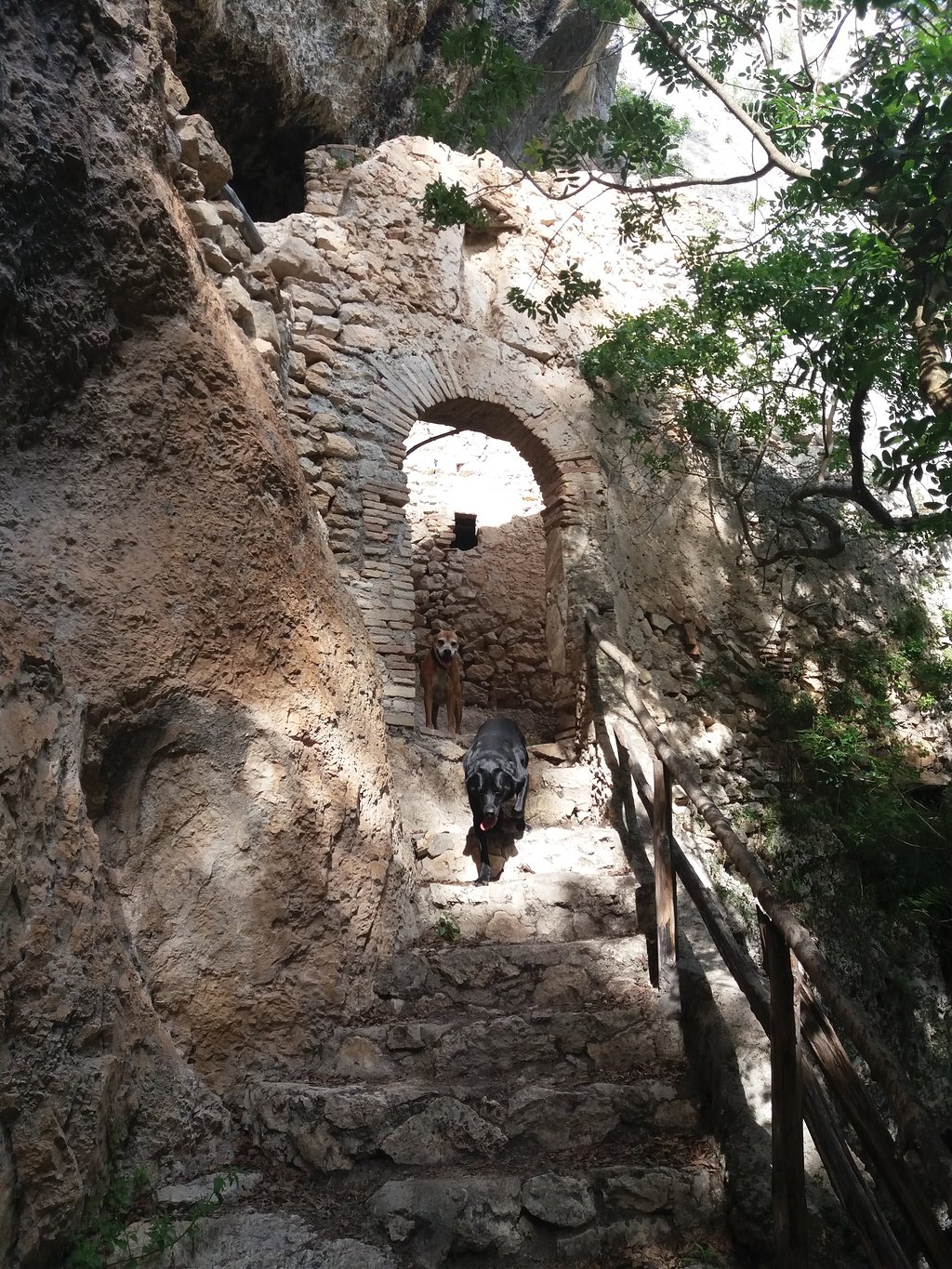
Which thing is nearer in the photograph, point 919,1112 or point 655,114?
point 919,1112

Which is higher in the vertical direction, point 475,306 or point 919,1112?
point 475,306

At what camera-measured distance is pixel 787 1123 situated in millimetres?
2488

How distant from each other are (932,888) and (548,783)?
8.30 ft

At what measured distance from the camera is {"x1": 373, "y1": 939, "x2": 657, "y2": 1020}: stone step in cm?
377

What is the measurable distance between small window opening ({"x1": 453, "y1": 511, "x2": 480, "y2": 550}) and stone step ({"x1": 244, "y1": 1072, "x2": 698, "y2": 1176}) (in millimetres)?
7799

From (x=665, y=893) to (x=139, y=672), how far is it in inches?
86.4

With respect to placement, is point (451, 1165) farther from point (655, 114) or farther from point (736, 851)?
point (655, 114)

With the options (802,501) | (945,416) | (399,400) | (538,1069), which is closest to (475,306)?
(399,400)

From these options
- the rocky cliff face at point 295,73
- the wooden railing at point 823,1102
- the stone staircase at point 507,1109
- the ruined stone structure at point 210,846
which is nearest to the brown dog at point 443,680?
the ruined stone structure at point 210,846

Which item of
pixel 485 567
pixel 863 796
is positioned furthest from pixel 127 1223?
pixel 485 567

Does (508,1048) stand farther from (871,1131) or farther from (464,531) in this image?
(464,531)

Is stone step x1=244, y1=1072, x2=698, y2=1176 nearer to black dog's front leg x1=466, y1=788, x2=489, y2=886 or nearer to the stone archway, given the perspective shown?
black dog's front leg x1=466, y1=788, x2=489, y2=886

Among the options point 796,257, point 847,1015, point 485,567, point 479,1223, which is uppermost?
point 796,257

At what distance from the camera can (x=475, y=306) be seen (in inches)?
293
